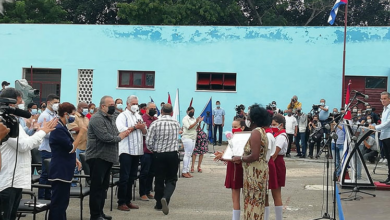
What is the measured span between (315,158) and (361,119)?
9.14ft

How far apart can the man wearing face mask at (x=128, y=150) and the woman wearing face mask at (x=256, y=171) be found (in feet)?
9.55

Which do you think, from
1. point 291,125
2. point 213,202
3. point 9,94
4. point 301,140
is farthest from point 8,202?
point 301,140

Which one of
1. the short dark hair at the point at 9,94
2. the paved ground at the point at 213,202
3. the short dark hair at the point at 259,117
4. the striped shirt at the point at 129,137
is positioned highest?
the short dark hair at the point at 9,94

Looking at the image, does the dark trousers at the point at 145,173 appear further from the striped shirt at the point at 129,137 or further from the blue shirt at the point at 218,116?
the blue shirt at the point at 218,116

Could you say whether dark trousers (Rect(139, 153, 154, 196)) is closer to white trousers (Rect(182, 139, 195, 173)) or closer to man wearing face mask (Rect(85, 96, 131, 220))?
man wearing face mask (Rect(85, 96, 131, 220))

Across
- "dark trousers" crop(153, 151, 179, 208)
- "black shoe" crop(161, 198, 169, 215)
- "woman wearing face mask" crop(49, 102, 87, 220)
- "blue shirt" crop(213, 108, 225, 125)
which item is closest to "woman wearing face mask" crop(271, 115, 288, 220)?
"black shoe" crop(161, 198, 169, 215)

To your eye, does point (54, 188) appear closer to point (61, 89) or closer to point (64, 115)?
point (64, 115)

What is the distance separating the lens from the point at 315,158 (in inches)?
771

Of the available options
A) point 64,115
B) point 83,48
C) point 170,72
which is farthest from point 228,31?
point 64,115

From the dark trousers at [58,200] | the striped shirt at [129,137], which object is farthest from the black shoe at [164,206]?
the dark trousers at [58,200]

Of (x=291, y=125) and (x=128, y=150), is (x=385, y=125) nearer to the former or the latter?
(x=128, y=150)

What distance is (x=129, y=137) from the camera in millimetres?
9352

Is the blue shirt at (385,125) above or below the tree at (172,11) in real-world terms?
below

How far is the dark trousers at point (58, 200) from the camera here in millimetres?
7164
